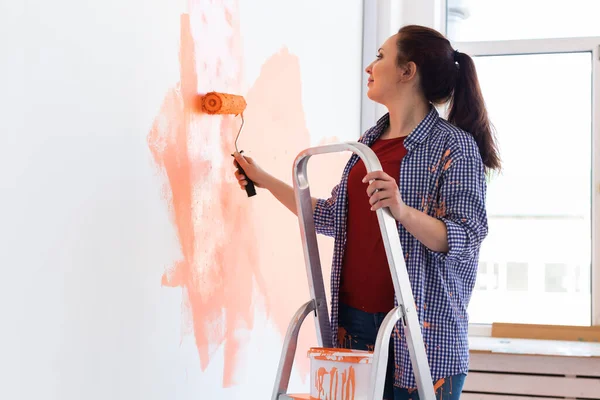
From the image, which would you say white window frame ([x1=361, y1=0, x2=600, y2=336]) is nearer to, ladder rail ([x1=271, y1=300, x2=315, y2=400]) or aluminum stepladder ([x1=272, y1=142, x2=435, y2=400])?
aluminum stepladder ([x1=272, y1=142, x2=435, y2=400])

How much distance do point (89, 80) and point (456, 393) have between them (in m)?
0.85

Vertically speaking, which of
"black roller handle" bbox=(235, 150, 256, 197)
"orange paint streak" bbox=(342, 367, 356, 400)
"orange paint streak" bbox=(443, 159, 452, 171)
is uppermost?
"orange paint streak" bbox=(443, 159, 452, 171)

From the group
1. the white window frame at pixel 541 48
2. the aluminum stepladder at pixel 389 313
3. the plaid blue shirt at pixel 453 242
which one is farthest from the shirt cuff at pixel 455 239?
the white window frame at pixel 541 48

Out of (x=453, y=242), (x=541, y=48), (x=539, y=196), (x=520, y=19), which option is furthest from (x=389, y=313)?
(x=520, y=19)

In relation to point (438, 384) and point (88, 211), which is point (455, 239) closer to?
point (438, 384)

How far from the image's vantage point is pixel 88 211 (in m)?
1.03

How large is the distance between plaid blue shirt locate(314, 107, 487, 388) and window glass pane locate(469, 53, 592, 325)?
6.69ft

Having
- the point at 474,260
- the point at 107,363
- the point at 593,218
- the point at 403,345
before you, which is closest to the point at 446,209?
the point at 474,260

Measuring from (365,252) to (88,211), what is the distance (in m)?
0.56

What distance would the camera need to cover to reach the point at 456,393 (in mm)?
1341

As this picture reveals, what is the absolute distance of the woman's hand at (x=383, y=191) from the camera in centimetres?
117

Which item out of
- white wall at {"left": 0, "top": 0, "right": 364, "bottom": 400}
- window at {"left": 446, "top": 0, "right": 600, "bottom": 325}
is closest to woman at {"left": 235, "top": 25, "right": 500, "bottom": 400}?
white wall at {"left": 0, "top": 0, "right": 364, "bottom": 400}

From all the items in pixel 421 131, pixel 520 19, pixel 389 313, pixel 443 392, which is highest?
pixel 520 19

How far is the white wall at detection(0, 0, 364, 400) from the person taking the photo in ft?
2.91
